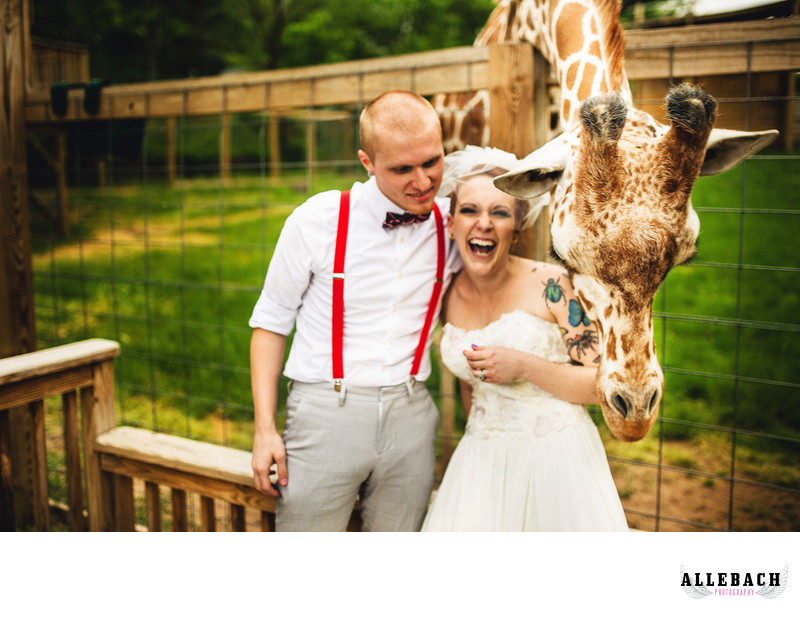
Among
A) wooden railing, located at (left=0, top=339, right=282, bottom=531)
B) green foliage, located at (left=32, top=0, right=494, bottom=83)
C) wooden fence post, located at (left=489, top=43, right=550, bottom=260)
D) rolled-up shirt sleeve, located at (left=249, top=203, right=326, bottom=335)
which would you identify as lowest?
wooden railing, located at (left=0, top=339, right=282, bottom=531)

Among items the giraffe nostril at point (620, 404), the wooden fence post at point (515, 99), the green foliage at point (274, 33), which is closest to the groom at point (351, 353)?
the wooden fence post at point (515, 99)

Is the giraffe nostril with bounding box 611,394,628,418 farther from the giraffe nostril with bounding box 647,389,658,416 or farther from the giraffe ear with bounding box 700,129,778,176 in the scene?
the giraffe ear with bounding box 700,129,778,176

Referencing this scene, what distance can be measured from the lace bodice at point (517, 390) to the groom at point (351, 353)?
0.44 ft

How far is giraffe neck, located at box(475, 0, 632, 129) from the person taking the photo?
172 centimetres

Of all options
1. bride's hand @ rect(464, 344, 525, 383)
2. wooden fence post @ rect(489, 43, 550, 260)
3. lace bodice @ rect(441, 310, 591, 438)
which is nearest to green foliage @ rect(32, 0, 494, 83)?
wooden fence post @ rect(489, 43, 550, 260)

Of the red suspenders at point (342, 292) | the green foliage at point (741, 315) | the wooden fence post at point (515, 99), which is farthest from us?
the green foliage at point (741, 315)

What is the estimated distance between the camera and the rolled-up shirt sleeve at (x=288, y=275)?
1795mm

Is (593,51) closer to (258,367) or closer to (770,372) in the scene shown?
(258,367)

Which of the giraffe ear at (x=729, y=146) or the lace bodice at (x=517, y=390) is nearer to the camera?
the giraffe ear at (x=729, y=146)

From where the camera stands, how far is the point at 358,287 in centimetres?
182

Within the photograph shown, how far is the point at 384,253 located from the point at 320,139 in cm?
1341

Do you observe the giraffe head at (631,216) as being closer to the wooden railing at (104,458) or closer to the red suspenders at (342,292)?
the red suspenders at (342,292)

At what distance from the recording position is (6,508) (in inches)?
94.6
